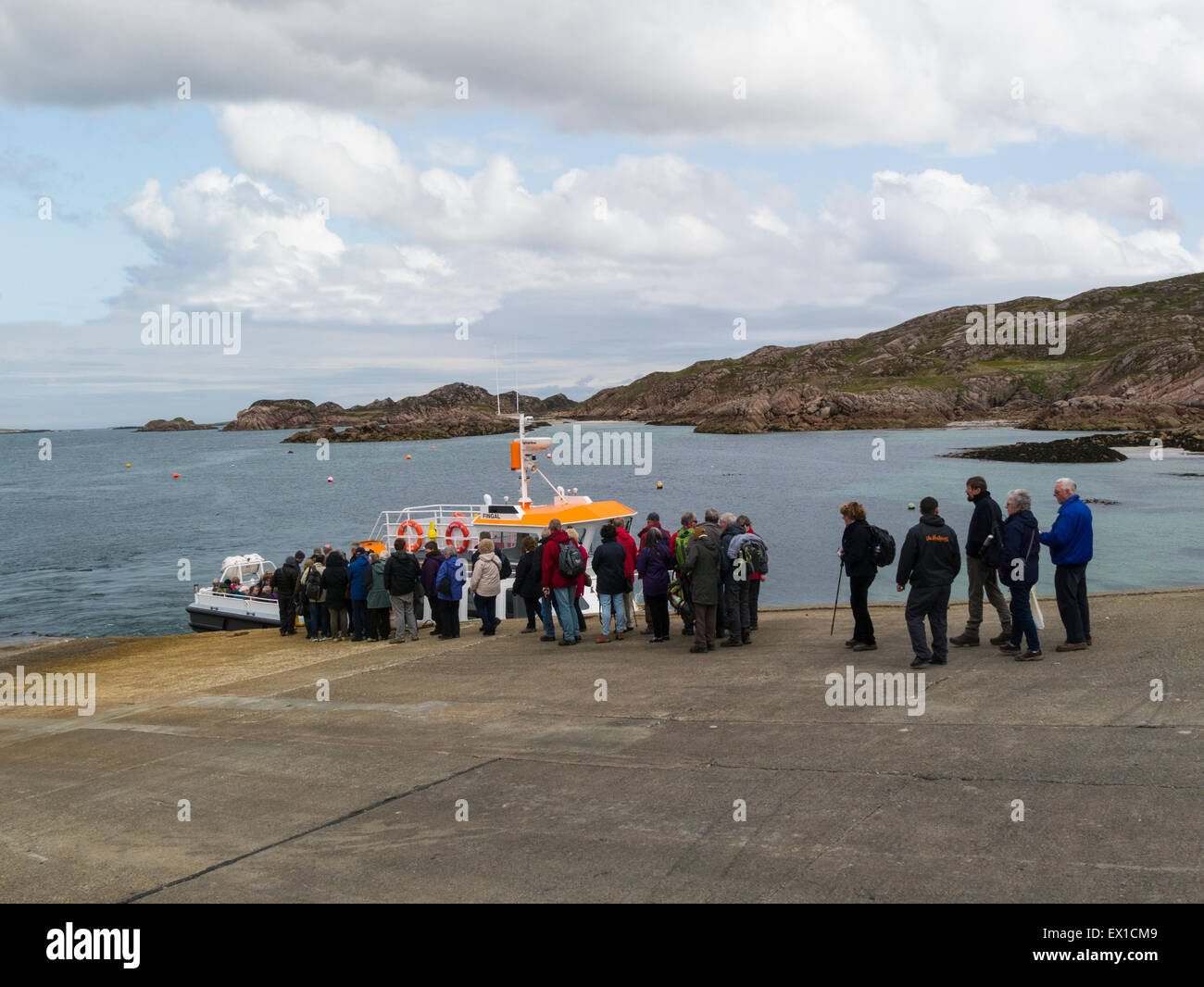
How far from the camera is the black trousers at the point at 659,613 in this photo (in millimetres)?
14070

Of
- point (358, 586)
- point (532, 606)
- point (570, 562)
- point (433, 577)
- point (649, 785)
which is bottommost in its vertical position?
point (649, 785)

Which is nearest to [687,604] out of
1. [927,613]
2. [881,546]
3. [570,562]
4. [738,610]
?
[738,610]

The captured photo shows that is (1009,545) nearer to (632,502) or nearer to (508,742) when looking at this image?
(508,742)

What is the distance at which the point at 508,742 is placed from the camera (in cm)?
916

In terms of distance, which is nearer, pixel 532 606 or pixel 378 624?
pixel 532 606

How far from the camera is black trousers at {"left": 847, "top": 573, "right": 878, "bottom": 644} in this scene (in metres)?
11.6

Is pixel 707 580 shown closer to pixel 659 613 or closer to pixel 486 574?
pixel 659 613

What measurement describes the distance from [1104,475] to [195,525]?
69.2m

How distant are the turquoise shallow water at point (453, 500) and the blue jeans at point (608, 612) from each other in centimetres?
1994

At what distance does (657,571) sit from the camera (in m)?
13.7

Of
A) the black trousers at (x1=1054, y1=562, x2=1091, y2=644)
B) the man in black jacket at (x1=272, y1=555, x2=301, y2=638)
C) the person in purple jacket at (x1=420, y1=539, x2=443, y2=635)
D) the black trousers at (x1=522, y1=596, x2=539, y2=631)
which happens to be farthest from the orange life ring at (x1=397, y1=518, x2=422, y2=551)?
the black trousers at (x1=1054, y1=562, x2=1091, y2=644)

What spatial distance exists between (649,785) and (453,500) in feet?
237

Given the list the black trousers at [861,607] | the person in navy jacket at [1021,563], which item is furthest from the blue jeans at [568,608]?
the person in navy jacket at [1021,563]

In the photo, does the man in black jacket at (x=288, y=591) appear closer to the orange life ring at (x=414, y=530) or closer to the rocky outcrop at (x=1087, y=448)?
the orange life ring at (x=414, y=530)
